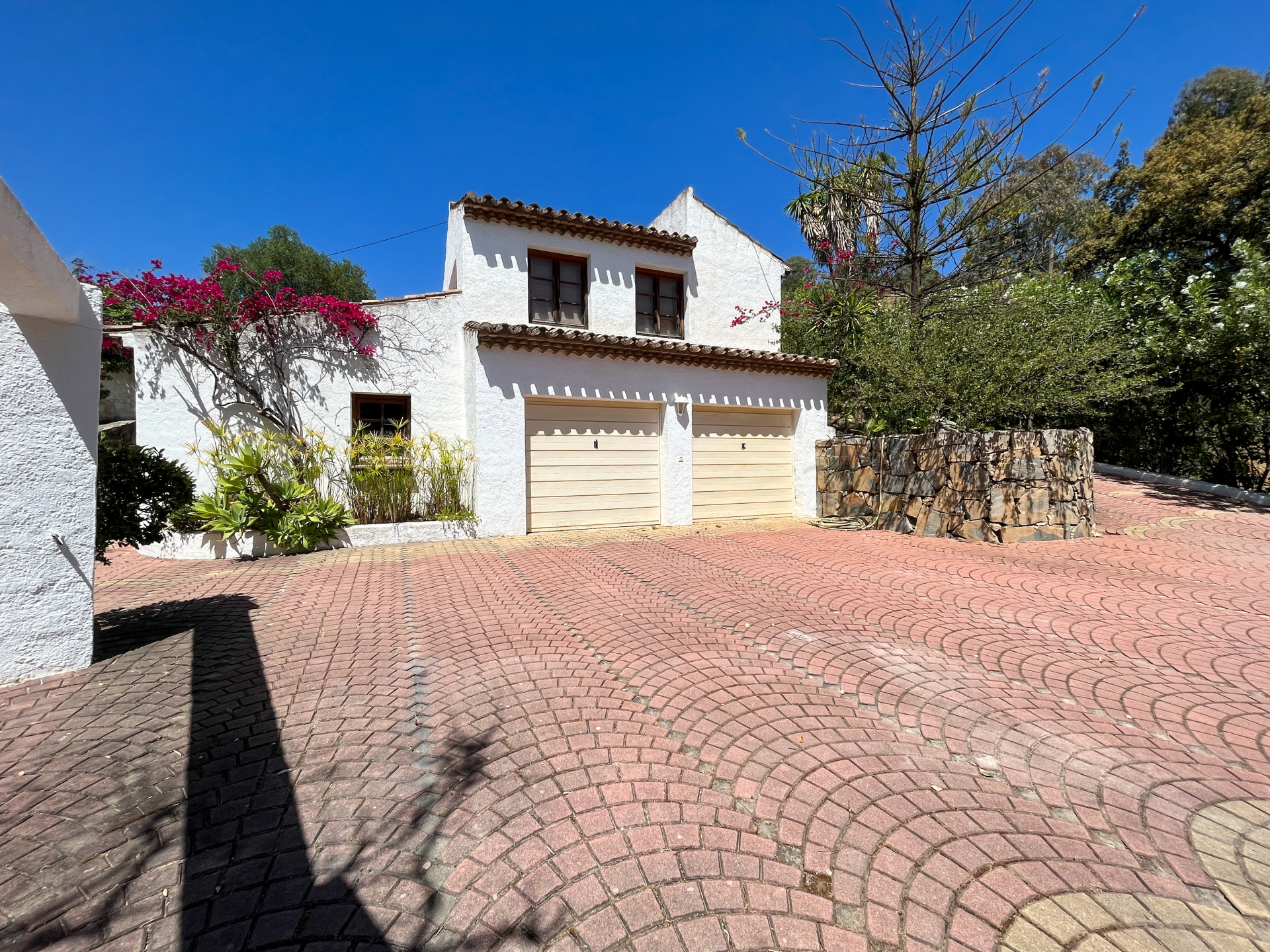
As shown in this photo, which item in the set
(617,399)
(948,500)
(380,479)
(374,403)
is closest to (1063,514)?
(948,500)

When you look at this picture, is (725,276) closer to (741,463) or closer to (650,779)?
(741,463)

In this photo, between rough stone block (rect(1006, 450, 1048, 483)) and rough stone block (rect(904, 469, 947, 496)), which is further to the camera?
rough stone block (rect(904, 469, 947, 496))

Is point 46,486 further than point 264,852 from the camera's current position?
Yes

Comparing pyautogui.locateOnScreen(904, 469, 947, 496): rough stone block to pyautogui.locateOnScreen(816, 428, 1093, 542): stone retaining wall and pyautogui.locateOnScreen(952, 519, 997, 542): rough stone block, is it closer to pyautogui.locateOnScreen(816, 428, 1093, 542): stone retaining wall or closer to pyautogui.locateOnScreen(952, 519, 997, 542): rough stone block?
pyautogui.locateOnScreen(816, 428, 1093, 542): stone retaining wall

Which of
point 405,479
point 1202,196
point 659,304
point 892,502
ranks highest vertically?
point 1202,196

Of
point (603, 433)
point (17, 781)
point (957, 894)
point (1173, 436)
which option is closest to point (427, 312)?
point (603, 433)

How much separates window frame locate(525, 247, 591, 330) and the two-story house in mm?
40

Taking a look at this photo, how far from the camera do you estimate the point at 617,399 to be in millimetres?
9352

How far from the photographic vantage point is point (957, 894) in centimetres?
174

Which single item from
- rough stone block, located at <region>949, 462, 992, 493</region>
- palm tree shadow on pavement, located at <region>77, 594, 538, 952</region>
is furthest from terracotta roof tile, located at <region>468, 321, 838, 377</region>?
palm tree shadow on pavement, located at <region>77, 594, 538, 952</region>

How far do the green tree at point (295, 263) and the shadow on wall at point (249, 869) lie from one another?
925 inches

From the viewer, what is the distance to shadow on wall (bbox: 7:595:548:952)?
1.58 meters

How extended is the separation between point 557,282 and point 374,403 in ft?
14.6

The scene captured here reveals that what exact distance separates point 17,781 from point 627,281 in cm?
1084
